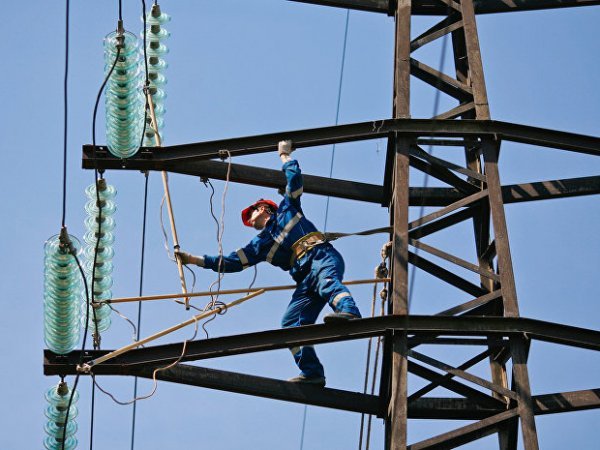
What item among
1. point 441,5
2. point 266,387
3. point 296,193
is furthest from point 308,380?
point 441,5

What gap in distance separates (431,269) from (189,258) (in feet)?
8.39

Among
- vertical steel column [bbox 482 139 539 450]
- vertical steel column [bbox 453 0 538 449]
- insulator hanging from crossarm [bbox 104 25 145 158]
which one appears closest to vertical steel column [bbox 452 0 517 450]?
vertical steel column [bbox 453 0 538 449]

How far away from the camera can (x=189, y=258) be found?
63.1 feet

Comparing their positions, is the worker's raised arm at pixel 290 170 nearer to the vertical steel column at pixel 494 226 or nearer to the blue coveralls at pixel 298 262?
the blue coveralls at pixel 298 262

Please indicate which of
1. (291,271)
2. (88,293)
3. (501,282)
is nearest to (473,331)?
(501,282)

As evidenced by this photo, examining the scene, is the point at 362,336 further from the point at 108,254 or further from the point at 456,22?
the point at 456,22

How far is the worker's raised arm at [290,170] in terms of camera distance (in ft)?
62.3

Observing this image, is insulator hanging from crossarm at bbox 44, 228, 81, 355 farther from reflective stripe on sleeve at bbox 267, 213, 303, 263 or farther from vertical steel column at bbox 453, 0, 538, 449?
vertical steel column at bbox 453, 0, 538, 449

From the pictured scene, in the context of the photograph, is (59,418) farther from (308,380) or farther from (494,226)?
(494,226)

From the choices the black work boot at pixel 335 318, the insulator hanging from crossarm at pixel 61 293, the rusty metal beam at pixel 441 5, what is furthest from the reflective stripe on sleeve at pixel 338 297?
the rusty metal beam at pixel 441 5

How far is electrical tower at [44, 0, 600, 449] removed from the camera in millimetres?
17656

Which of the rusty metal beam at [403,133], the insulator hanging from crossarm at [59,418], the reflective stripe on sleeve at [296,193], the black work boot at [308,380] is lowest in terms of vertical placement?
the insulator hanging from crossarm at [59,418]

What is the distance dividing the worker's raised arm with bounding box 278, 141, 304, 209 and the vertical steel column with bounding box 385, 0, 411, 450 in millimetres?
1015

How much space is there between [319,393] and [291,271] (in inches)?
65.5
